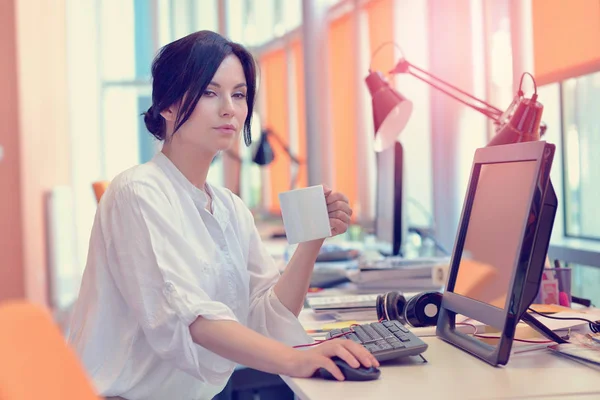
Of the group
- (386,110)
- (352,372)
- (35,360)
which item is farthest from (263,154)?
(35,360)

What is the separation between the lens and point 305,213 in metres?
1.47

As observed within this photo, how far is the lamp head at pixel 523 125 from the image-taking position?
1.61 meters

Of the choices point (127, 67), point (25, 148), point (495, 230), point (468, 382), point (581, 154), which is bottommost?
point (468, 382)

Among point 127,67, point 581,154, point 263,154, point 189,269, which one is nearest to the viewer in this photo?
point 189,269

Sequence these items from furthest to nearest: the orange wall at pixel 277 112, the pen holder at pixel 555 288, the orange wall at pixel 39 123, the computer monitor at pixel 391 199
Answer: the orange wall at pixel 277 112
the orange wall at pixel 39 123
the computer monitor at pixel 391 199
the pen holder at pixel 555 288

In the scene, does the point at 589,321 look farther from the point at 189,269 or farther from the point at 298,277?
→ the point at 189,269

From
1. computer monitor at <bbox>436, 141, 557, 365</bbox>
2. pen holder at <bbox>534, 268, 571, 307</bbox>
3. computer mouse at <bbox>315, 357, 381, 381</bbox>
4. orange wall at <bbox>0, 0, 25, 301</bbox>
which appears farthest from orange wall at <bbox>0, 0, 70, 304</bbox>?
computer mouse at <bbox>315, 357, 381, 381</bbox>

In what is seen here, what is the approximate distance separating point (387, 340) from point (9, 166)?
4.42 metres

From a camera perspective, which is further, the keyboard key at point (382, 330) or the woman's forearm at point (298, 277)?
the woman's forearm at point (298, 277)

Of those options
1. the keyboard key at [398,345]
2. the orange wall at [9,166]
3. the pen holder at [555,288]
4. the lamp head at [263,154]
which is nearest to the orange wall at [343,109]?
the lamp head at [263,154]

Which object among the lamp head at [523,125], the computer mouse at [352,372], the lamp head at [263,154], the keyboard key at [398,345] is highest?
the lamp head at [263,154]

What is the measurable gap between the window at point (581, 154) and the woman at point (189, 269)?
39.0 inches

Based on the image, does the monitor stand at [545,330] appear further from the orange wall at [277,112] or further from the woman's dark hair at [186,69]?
the orange wall at [277,112]

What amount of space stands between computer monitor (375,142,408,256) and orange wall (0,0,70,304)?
124 inches
